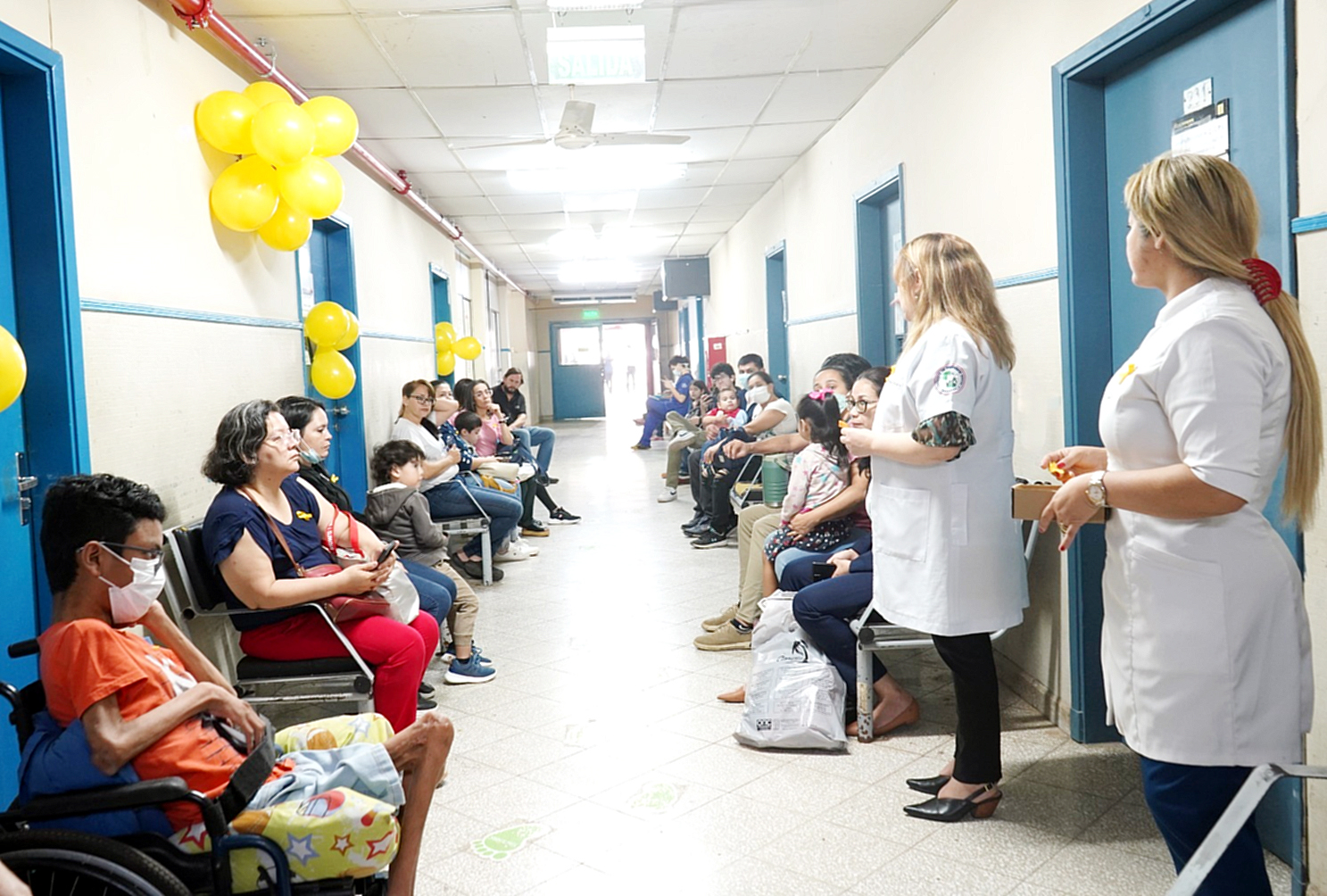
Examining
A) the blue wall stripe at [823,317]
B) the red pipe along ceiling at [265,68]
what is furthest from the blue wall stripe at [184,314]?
the blue wall stripe at [823,317]

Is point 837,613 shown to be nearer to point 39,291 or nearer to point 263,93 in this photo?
point 39,291

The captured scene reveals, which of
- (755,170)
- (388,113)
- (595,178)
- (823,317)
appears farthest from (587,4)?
(755,170)

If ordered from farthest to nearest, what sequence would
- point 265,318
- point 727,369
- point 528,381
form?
point 528,381
point 727,369
point 265,318

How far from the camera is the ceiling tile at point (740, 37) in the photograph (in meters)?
4.39

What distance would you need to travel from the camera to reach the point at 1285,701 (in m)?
1.68

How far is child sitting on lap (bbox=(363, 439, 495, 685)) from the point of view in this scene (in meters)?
4.14

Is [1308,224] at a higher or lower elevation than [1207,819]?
higher

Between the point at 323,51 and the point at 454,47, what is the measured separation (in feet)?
1.98

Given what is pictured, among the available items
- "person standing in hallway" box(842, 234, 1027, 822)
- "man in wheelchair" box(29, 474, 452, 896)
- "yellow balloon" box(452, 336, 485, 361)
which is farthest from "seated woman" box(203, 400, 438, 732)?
"yellow balloon" box(452, 336, 485, 361)

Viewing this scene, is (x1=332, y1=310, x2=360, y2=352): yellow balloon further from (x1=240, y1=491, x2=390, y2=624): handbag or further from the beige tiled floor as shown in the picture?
(x1=240, y1=491, x2=390, y2=624): handbag

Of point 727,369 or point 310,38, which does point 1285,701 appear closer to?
point 310,38

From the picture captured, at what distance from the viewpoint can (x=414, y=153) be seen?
278 inches

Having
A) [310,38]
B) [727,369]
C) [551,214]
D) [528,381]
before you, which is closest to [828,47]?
[310,38]

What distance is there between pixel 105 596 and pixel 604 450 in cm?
1278
